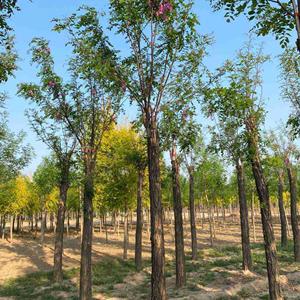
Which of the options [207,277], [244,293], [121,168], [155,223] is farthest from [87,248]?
[121,168]

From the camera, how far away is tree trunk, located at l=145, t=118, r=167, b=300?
29.8 ft

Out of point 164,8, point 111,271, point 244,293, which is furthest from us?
point 111,271

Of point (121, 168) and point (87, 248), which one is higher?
point (121, 168)

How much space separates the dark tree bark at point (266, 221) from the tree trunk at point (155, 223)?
500cm

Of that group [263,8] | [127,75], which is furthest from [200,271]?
[263,8]

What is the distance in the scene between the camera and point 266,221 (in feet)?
43.4

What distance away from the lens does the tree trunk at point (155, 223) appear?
9070 mm

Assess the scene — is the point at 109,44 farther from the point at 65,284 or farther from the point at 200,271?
the point at 200,271

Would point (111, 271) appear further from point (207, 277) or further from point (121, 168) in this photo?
point (121, 168)

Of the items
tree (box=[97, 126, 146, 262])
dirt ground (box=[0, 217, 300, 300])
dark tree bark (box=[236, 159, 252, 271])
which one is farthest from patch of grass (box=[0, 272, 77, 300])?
dark tree bark (box=[236, 159, 252, 271])

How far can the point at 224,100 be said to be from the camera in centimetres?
1093

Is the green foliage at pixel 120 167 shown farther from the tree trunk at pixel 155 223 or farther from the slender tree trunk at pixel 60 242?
the tree trunk at pixel 155 223

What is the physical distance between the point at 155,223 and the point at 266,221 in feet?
18.5

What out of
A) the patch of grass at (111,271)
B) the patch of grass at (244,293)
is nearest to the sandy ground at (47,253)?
the patch of grass at (111,271)
